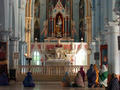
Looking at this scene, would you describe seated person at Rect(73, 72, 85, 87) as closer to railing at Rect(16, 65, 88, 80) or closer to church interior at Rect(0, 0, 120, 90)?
railing at Rect(16, 65, 88, 80)

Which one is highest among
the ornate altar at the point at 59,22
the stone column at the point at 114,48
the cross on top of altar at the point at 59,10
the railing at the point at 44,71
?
the cross on top of altar at the point at 59,10

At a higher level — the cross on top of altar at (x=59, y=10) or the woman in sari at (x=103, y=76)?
the cross on top of altar at (x=59, y=10)

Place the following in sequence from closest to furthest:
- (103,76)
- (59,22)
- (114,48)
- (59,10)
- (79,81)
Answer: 1. (103,76)
2. (79,81)
3. (114,48)
4. (59,22)
5. (59,10)

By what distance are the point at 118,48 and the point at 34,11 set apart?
2295 cm

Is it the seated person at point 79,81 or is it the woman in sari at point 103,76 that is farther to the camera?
the seated person at point 79,81

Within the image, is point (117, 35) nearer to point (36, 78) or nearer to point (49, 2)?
point (36, 78)

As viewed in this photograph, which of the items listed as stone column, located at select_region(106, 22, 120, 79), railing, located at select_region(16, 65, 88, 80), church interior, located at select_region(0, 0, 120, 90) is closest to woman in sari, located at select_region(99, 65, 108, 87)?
stone column, located at select_region(106, 22, 120, 79)

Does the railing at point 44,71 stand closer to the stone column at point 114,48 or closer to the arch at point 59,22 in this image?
the stone column at point 114,48

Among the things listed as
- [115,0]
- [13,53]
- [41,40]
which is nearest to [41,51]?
[41,40]

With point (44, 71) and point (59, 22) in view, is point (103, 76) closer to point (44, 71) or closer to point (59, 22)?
point (44, 71)

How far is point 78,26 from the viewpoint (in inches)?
1495

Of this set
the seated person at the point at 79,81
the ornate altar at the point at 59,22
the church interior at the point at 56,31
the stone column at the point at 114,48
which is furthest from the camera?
the ornate altar at the point at 59,22

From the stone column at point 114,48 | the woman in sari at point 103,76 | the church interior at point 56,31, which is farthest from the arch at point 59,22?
the woman in sari at point 103,76

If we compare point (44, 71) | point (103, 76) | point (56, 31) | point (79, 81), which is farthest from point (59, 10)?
point (103, 76)
